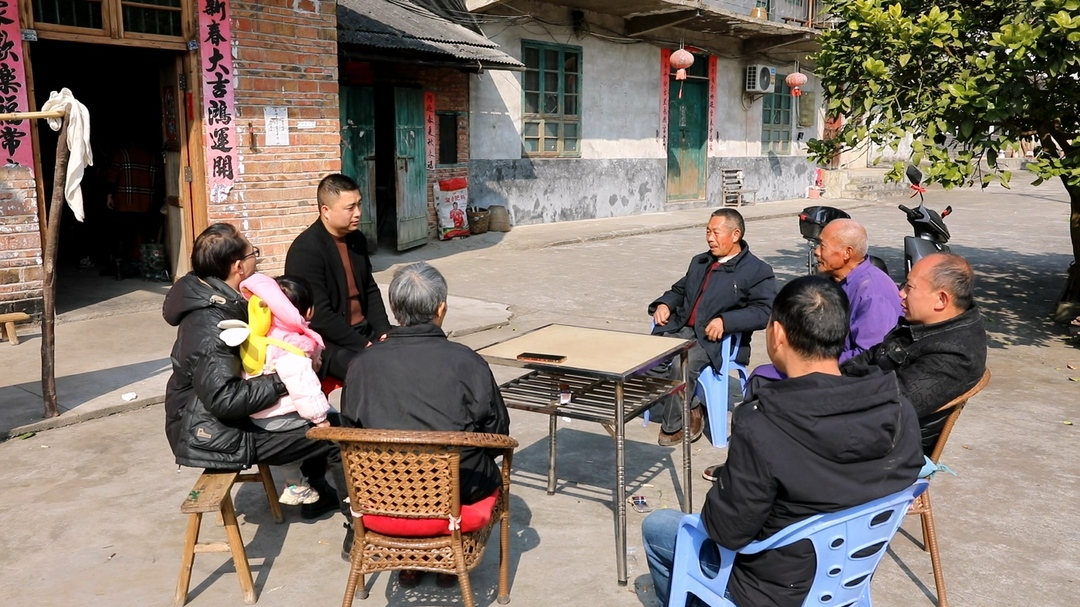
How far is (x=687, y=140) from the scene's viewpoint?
62.0 ft

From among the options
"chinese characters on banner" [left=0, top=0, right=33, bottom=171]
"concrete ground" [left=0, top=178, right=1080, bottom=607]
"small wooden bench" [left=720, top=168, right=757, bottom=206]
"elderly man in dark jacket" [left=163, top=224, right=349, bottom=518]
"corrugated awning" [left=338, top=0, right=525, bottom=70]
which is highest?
"corrugated awning" [left=338, top=0, right=525, bottom=70]

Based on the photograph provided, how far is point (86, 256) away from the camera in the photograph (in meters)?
10.6

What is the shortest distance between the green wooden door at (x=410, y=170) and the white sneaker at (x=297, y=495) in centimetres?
836

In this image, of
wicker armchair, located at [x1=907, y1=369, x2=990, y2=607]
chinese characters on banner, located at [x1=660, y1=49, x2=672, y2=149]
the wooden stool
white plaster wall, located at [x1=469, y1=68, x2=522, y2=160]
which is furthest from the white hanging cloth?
chinese characters on banner, located at [x1=660, y1=49, x2=672, y2=149]

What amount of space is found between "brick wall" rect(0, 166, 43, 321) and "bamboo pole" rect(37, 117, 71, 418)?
2306 mm

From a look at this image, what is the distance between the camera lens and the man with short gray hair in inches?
116

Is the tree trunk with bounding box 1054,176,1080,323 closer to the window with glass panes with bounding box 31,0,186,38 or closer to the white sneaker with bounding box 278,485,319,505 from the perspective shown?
the white sneaker with bounding box 278,485,319,505

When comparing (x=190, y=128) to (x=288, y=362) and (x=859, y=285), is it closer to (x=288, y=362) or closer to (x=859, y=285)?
(x=288, y=362)

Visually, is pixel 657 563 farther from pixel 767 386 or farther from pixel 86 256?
pixel 86 256

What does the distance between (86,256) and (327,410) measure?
8328mm

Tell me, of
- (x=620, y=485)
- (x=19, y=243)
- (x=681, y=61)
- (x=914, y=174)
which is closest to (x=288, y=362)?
(x=620, y=485)

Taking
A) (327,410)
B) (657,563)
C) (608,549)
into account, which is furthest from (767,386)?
(327,410)

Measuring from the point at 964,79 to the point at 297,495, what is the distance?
5490 millimetres

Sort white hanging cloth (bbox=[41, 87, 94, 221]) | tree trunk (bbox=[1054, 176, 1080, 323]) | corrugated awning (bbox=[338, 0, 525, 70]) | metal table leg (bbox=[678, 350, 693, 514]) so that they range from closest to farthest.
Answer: metal table leg (bbox=[678, 350, 693, 514]), white hanging cloth (bbox=[41, 87, 94, 221]), tree trunk (bbox=[1054, 176, 1080, 323]), corrugated awning (bbox=[338, 0, 525, 70])
